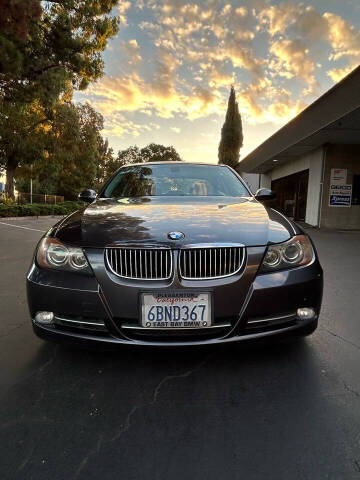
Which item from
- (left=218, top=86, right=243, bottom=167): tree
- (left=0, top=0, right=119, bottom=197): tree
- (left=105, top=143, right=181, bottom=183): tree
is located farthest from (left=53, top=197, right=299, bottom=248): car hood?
(left=105, top=143, right=181, bottom=183): tree

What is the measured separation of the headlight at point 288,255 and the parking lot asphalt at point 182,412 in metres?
0.47

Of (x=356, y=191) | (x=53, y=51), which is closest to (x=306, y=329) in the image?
(x=53, y=51)

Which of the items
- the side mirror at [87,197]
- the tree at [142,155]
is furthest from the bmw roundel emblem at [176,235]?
the tree at [142,155]

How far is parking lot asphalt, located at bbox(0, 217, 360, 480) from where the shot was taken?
50.6 inches

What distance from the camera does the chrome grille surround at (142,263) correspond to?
1.82m

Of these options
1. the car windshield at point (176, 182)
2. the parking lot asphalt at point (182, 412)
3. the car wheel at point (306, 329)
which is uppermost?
the car windshield at point (176, 182)

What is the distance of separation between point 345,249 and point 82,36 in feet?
33.9

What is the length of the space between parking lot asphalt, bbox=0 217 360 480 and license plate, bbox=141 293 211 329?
0.19 meters

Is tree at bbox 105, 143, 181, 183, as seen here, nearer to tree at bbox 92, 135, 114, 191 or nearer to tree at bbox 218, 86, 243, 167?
tree at bbox 92, 135, 114, 191

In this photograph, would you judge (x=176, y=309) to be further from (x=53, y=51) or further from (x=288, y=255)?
(x=53, y=51)

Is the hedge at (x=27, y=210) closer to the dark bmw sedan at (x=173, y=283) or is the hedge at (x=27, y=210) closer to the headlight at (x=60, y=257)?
the headlight at (x=60, y=257)

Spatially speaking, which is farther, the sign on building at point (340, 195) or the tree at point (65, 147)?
the tree at point (65, 147)

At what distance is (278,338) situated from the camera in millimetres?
1863

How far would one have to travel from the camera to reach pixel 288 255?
1.96m
